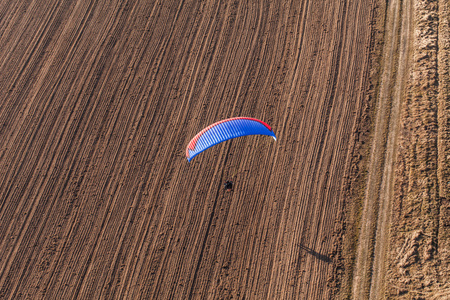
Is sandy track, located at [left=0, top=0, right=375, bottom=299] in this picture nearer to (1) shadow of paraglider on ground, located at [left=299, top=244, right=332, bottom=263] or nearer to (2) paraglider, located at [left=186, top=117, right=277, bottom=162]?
(1) shadow of paraglider on ground, located at [left=299, top=244, right=332, bottom=263]

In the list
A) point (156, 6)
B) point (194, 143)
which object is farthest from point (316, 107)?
point (156, 6)

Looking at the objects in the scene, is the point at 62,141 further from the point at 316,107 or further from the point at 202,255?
the point at 316,107

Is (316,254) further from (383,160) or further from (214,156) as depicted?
(214,156)

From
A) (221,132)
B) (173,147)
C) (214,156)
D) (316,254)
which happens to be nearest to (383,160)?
(316,254)

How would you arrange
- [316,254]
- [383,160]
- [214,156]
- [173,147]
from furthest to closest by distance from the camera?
[173,147] → [214,156] → [383,160] → [316,254]

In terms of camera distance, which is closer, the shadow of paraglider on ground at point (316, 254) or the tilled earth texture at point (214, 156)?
the shadow of paraglider on ground at point (316, 254)

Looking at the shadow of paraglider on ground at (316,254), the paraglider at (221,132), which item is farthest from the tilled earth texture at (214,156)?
the paraglider at (221,132)

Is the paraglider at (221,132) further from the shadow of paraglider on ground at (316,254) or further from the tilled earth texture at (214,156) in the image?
the shadow of paraglider on ground at (316,254)
